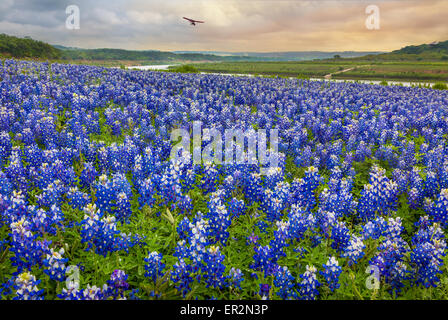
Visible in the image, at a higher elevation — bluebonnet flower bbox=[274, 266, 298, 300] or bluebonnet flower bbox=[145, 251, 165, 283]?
bluebonnet flower bbox=[145, 251, 165, 283]

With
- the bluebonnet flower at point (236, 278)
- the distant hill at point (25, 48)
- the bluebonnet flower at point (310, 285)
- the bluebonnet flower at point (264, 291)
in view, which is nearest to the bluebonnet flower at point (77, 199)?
the bluebonnet flower at point (236, 278)

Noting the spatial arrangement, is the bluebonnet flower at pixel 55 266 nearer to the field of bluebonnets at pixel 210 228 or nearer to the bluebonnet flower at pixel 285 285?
the field of bluebonnets at pixel 210 228

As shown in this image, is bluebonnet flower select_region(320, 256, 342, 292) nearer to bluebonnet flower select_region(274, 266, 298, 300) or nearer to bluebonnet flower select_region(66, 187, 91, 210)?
bluebonnet flower select_region(274, 266, 298, 300)

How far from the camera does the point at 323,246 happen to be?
4652 mm

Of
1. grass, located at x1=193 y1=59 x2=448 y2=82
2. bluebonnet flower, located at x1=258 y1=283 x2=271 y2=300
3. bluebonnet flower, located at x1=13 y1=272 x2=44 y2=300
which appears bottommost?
bluebonnet flower, located at x1=258 y1=283 x2=271 y2=300

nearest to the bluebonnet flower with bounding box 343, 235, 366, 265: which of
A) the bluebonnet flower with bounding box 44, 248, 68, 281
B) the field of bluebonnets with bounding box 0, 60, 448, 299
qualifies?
the field of bluebonnets with bounding box 0, 60, 448, 299

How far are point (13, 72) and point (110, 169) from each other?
1750cm

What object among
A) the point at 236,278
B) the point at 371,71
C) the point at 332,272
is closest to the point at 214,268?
the point at 236,278

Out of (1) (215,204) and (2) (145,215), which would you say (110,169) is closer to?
(2) (145,215)

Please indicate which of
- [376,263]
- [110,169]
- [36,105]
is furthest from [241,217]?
[36,105]

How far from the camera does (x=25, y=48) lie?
82500 millimetres

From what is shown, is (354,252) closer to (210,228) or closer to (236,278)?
(236,278)

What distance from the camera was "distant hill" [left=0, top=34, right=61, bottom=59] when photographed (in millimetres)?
75500

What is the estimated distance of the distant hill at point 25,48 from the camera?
2972 inches
